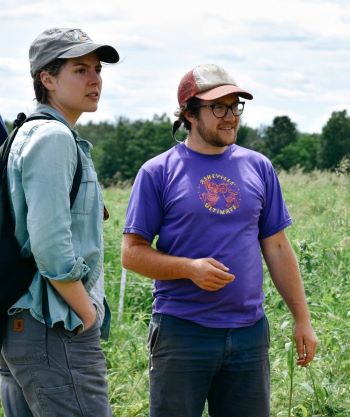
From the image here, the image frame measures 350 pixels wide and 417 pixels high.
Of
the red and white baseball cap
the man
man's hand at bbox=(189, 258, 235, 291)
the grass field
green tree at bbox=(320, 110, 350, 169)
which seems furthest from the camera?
green tree at bbox=(320, 110, 350, 169)

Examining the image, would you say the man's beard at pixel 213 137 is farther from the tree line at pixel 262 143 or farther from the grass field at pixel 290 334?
the tree line at pixel 262 143

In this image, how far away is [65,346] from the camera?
9.75 feet

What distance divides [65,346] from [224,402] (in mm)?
928

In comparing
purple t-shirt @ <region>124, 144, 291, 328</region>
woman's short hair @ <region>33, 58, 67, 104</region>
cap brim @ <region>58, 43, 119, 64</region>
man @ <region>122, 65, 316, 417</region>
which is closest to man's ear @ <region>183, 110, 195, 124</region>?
man @ <region>122, 65, 316, 417</region>

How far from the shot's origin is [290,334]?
18.4 feet

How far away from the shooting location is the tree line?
49.9 metres

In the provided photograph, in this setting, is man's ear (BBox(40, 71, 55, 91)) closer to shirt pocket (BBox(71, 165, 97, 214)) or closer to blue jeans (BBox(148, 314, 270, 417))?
shirt pocket (BBox(71, 165, 97, 214))

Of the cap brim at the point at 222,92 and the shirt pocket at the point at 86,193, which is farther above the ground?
the cap brim at the point at 222,92

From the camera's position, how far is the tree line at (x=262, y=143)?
49.9 m

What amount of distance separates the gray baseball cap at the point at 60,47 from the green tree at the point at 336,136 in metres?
45.8

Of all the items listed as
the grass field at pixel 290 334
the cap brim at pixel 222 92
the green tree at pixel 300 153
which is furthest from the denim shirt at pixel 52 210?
the green tree at pixel 300 153

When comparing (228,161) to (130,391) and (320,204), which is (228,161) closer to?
(130,391)

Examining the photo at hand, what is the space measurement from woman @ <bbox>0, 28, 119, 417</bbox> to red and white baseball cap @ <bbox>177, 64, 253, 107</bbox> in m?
0.61

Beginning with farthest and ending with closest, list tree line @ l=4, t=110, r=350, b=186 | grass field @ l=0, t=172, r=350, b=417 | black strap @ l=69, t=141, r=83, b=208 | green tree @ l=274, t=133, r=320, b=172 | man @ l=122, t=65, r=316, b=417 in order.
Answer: green tree @ l=274, t=133, r=320, b=172 < tree line @ l=4, t=110, r=350, b=186 < grass field @ l=0, t=172, r=350, b=417 < man @ l=122, t=65, r=316, b=417 < black strap @ l=69, t=141, r=83, b=208
